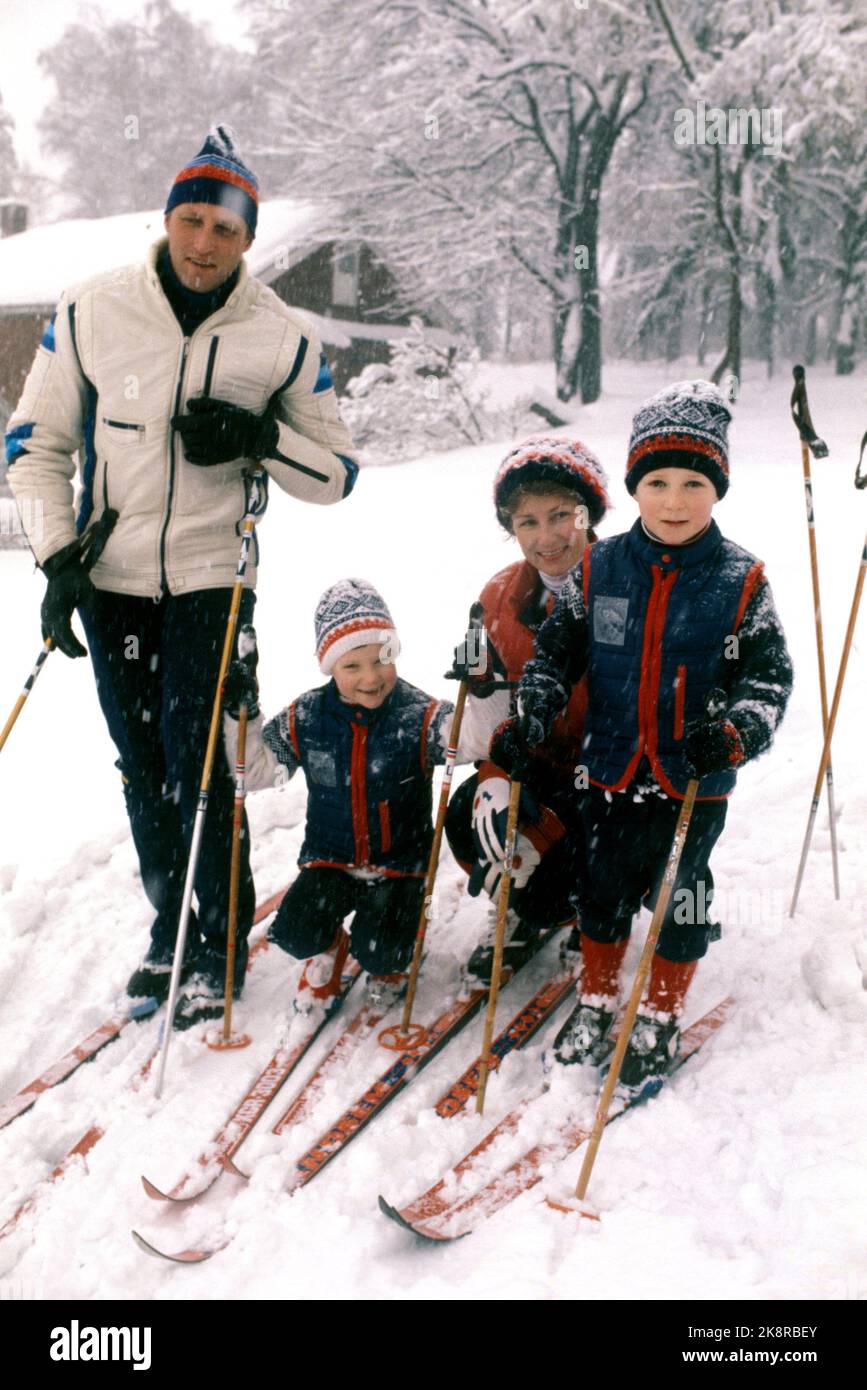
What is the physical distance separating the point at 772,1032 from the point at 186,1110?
162 cm

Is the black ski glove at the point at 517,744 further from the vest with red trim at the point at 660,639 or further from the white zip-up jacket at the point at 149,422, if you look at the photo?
the white zip-up jacket at the point at 149,422

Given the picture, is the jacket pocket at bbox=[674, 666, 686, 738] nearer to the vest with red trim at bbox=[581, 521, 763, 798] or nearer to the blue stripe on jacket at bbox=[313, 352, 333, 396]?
the vest with red trim at bbox=[581, 521, 763, 798]

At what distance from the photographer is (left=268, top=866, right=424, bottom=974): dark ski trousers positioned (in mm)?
2990

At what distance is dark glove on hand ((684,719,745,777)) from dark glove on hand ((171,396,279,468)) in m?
1.39

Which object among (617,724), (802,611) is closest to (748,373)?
(802,611)

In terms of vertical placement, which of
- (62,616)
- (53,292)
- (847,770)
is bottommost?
(847,770)

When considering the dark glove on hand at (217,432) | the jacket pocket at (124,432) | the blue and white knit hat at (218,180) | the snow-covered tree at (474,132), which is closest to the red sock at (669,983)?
the dark glove on hand at (217,432)

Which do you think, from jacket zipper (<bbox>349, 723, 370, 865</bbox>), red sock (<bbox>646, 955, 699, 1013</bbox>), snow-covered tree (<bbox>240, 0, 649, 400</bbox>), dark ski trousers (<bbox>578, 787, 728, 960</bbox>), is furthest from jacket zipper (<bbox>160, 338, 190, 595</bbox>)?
snow-covered tree (<bbox>240, 0, 649, 400</bbox>)

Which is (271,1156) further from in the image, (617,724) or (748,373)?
(748,373)

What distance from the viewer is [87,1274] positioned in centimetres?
210

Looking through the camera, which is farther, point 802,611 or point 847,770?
point 802,611

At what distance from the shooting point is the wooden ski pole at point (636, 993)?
2215mm
